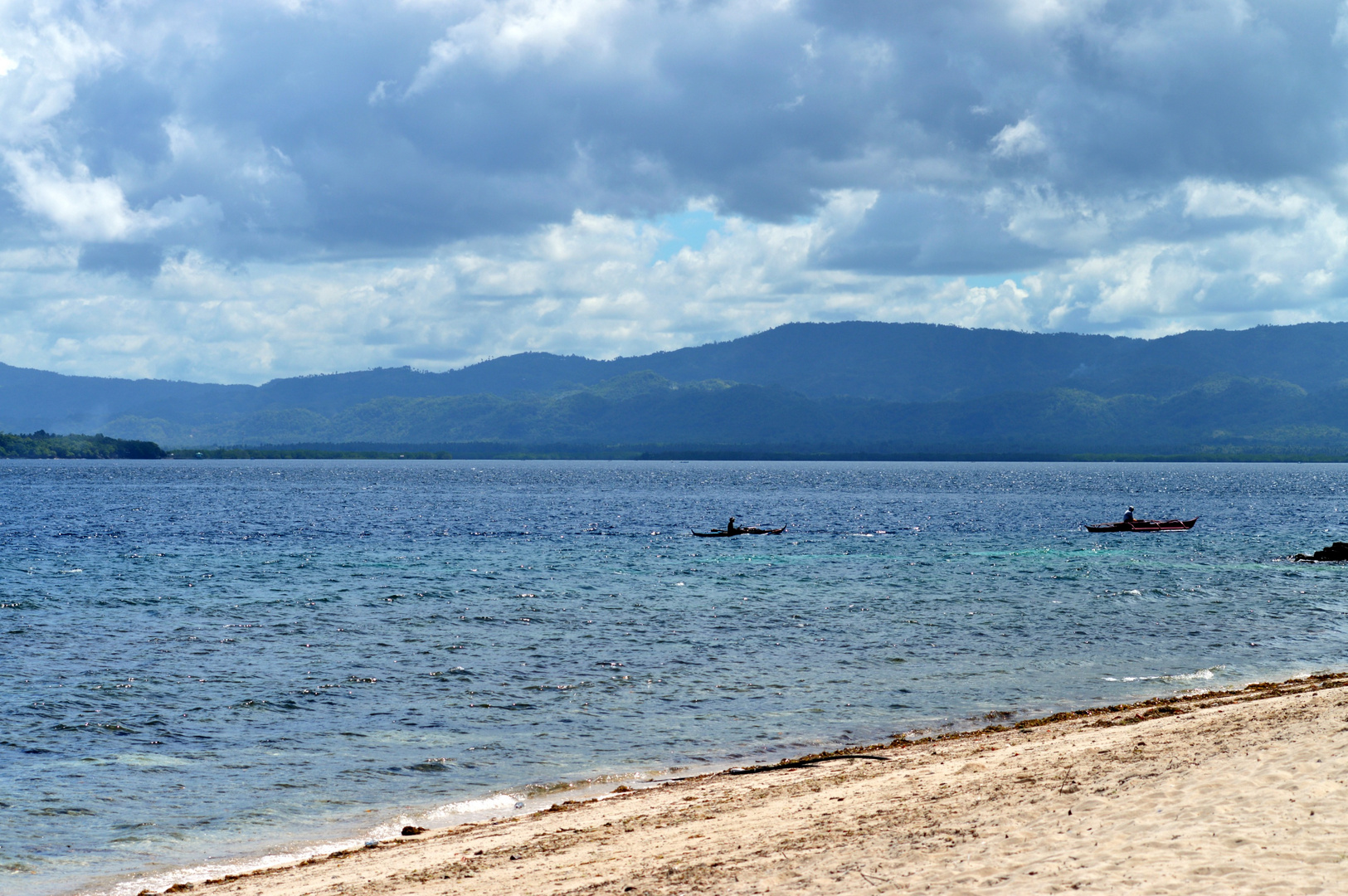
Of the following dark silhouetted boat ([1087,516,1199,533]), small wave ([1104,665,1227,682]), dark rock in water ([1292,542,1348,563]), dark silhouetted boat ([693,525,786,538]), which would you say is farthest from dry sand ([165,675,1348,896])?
dark silhouetted boat ([1087,516,1199,533])

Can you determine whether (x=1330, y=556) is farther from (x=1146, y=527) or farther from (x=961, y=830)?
(x=961, y=830)

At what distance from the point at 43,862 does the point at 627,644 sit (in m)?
22.1

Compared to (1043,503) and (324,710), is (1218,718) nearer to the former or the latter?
(324,710)

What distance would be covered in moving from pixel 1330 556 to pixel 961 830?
64538 millimetres

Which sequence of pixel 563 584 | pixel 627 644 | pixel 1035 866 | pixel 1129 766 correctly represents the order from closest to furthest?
pixel 1035 866
pixel 1129 766
pixel 627 644
pixel 563 584

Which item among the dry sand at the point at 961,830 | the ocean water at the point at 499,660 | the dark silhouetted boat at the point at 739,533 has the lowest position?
the ocean water at the point at 499,660

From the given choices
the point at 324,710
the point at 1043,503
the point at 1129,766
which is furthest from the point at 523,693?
the point at 1043,503

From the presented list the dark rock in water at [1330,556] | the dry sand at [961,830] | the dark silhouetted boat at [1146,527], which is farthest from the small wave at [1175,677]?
the dark silhouetted boat at [1146,527]

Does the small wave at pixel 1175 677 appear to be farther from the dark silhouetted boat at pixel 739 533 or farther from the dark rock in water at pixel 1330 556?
the dark silhouetted boat at pixel 739 533

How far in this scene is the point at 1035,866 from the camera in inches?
505

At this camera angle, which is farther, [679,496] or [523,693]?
[679,496]

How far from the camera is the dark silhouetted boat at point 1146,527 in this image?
9194 cm

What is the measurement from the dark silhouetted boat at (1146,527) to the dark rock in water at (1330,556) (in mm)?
22791

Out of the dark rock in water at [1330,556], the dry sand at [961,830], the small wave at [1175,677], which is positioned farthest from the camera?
the dark rock in water at [1330,556]
